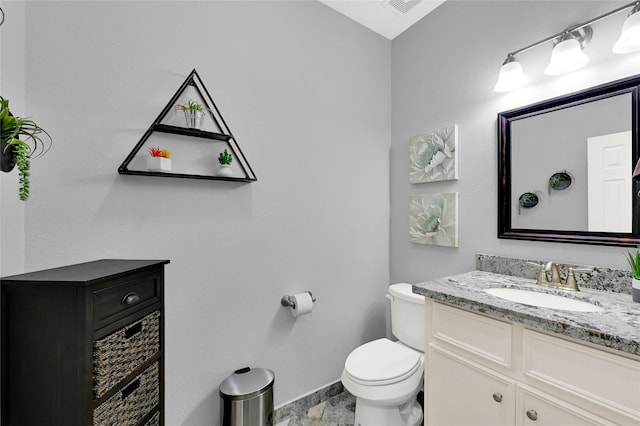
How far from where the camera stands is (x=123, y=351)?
1052 mm

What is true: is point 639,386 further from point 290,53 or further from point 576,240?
point 290,53

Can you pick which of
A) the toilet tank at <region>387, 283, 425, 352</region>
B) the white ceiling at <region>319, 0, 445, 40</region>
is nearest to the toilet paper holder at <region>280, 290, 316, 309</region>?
the toilet tank at <region>387, 283, 425, 352</region>

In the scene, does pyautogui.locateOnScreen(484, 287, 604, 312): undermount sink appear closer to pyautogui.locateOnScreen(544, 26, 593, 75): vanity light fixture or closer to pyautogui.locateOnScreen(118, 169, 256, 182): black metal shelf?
pyautogui.locateOnScreen(544, 26, 593, 75): vanity light fixture

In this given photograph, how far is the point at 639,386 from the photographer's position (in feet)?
2.55

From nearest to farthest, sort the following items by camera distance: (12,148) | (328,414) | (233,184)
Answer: (12,148) → (233,184) → (328,414)

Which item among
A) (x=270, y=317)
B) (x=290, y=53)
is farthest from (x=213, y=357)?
(x=290, y=53)

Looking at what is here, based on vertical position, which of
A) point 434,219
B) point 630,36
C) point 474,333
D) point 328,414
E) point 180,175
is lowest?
point 328,414

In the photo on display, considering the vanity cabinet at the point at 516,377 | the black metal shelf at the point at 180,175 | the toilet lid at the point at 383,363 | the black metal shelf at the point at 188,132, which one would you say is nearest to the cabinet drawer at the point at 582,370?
the vanity cabinet at the point at 516,377

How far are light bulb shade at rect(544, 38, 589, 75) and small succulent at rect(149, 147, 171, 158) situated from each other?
1.89 metres

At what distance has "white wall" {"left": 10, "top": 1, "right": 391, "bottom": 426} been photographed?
3.99 ft

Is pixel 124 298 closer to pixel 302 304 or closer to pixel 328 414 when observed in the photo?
pixel 302 304

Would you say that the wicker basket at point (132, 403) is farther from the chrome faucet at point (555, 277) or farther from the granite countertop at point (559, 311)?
the chrome faucet at point (555, 277)

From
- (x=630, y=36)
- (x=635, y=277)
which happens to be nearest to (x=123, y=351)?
(x=635, y=277)

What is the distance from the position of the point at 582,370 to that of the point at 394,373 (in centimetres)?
81
